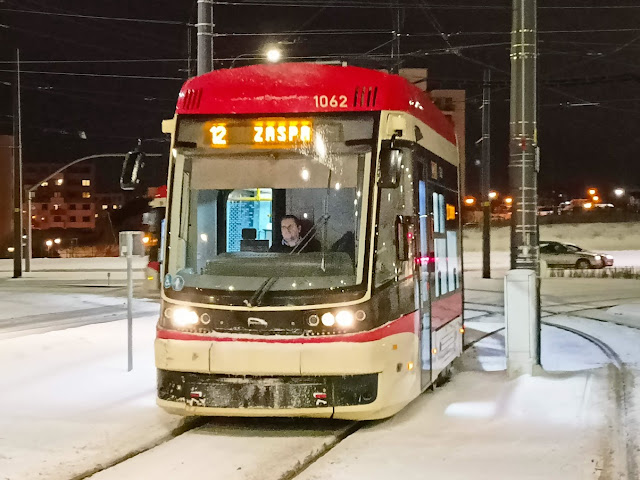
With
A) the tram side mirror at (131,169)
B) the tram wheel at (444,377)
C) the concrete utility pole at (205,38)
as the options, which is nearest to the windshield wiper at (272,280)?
the tram side mirror at (131,169)

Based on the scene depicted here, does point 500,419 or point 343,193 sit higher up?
point 343,193

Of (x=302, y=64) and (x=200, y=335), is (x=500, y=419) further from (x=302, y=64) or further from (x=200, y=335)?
(x=302, y=64)

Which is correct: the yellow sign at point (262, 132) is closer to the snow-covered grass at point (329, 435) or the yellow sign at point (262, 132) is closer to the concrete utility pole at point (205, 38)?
the snow-covered grass at point (329, 435)

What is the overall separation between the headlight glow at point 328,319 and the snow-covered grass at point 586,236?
172 ft

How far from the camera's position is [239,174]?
812 cm

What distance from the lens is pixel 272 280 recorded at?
7734mm

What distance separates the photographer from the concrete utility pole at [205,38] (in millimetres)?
14742

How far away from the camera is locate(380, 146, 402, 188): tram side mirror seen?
757 centimetres

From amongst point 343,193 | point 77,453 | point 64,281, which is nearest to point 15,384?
Answer: point 77,453

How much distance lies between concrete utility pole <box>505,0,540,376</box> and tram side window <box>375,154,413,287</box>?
323 centimetres

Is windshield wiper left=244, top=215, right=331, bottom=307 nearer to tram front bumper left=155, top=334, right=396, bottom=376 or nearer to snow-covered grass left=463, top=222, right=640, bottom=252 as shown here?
tram front bumper left=155, top=334, right=396, bottom=376

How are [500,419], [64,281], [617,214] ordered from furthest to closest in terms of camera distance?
[617,214] → [64,281] → [500,419]

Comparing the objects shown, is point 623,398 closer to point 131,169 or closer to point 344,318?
point 344,318

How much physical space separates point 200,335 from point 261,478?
1.65 metres
